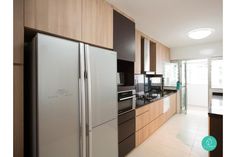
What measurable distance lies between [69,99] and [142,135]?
2110 mm

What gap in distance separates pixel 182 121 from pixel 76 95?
404cm

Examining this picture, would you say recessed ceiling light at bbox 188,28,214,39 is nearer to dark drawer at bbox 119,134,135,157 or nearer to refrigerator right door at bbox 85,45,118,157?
refrigerator right door at bbox 85,45,118,157

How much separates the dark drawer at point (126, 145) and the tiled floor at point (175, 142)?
0.13 meters

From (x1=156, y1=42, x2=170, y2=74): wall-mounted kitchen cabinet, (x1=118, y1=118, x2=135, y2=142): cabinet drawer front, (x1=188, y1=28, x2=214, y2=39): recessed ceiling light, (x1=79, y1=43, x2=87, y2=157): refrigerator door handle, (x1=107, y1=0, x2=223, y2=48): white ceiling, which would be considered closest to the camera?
(x1=79, y1=43, x2=87, y2=157): refrigerator door handle

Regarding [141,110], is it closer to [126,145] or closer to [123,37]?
[126,145]

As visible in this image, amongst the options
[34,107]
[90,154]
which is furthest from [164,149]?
[34,107]

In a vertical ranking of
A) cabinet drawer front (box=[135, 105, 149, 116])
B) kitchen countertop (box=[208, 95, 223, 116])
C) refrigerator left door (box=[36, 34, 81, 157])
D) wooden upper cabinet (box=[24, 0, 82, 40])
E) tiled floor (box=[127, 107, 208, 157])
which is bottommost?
tiled floor (box=[127, 107, 208, 157])

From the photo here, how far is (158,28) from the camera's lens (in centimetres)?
316

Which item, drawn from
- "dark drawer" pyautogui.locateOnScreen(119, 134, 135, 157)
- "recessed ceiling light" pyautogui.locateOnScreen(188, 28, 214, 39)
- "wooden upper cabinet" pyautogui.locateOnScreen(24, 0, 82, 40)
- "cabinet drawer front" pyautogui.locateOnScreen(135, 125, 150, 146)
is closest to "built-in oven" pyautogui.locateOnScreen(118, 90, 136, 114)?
"dark drawer" pyautogui.locateOnScreen(119, 134, 135, 157)

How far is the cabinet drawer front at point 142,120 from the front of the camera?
104 inches

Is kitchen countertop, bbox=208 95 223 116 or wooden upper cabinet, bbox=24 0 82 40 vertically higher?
wooden upper cabinet, bbox=24 0 82 40

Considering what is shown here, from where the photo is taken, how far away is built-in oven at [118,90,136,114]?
2.15m
